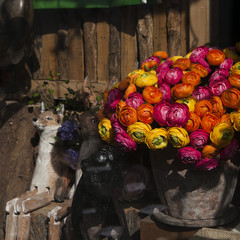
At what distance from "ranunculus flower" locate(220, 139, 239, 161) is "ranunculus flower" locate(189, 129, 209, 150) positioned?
0.31 ft

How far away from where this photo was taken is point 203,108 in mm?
2221

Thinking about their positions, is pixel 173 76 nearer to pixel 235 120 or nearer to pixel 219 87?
pixel 219 87

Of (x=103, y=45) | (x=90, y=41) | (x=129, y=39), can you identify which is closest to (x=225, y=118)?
(x=129, y=39)

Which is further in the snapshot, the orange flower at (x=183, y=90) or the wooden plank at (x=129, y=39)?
the wooden plank at (x=129, y=39)

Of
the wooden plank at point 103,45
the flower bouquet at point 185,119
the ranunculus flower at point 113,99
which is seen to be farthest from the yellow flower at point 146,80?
the wooden plank at point 103,45

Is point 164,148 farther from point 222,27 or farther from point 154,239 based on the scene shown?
point 222,27

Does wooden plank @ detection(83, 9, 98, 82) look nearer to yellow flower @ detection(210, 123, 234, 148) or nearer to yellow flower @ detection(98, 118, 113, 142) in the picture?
yellow flower @ detection(98, 118, 113, 142)

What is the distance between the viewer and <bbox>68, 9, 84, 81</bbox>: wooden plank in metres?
3.96

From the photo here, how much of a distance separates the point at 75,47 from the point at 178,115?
2.08 meters

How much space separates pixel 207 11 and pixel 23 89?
201 cm

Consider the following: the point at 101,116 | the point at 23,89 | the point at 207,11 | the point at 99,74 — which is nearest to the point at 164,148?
the point at 101,116

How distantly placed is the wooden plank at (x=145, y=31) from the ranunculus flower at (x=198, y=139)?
149 centimetres

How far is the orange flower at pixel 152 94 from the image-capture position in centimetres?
228

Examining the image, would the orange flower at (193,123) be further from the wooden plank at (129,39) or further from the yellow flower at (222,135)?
the wooden plank at (129,39)
